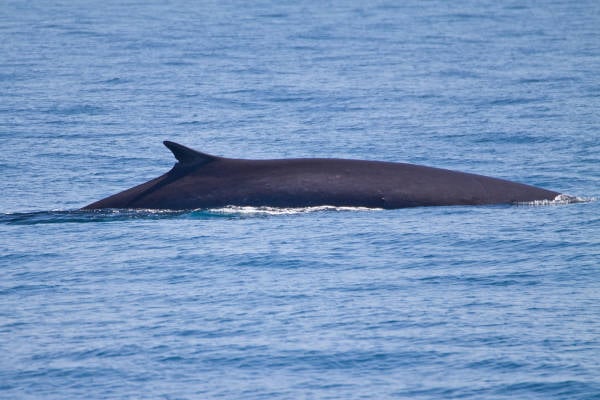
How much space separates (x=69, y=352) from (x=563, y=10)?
144ft

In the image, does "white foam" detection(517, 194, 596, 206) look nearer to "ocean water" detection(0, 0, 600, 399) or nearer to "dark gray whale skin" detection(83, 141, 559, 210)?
"ocean water" detection(0, 0, 600, 399)

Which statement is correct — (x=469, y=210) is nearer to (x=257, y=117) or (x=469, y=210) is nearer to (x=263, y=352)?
(x=263, y=352)

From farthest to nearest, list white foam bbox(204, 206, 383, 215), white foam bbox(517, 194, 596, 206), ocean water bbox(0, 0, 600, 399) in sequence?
white foam bbox(517, 194, 596, 206), white foam bbox(204, 206, 383, 215), ocean water bbox(0, 0, 600, 399)

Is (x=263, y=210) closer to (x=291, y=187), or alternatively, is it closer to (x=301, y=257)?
(x=291, y=187)

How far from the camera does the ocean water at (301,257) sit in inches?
389

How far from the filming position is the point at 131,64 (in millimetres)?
34531

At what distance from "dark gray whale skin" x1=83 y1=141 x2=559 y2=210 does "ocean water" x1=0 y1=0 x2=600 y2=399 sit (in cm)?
17

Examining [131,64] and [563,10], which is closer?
[131,64]

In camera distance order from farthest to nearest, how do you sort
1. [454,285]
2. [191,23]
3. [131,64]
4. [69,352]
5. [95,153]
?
[191,23] → [131,64] → [95,153] → [454,285] → [69,352]

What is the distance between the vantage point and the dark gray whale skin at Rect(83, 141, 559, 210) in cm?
1491

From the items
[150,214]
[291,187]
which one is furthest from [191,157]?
[291,187]

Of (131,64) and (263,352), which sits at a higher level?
(131,64)

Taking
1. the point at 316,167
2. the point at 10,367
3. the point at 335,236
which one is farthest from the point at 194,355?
the point at 316,167

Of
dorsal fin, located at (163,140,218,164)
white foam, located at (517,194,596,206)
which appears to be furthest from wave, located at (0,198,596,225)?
dorsal fin, located at (163,140,218,164)
